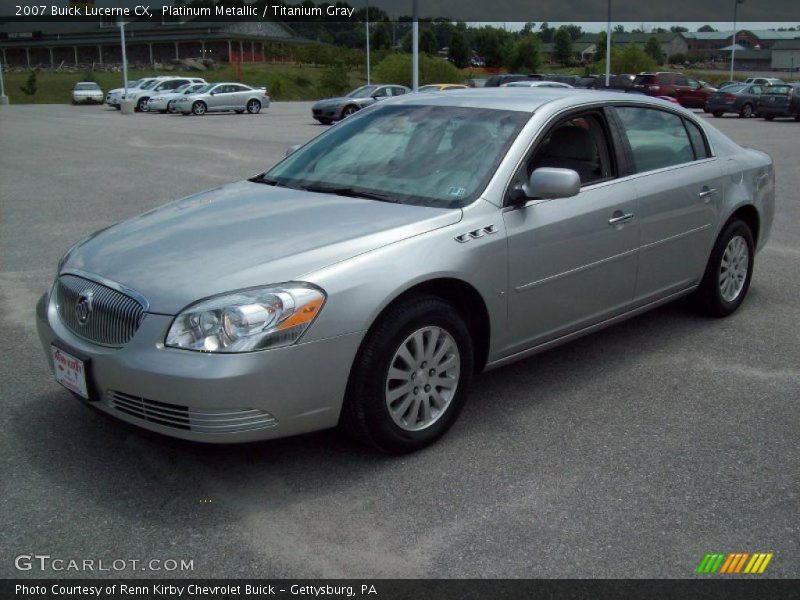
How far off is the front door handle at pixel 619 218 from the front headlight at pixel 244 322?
6.78 ft

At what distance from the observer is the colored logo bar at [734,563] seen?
3.12 m

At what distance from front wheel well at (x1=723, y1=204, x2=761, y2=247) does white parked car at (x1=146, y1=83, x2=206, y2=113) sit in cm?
3573

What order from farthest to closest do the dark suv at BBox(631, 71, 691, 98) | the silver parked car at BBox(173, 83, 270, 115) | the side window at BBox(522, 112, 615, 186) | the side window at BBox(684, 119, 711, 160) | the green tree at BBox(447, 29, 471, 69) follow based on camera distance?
the green tree at BBox(447, 29, 471, 69), the dark suv at BBox(631, 71, 691, 98), the silver parked car at BBox(173, 83, 270, 115), the side window at BBox(684, 119, 711, 160), the side window at BBox(522, 112, 615, 186)

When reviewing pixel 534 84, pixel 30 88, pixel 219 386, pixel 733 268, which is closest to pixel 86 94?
pixel 30 88

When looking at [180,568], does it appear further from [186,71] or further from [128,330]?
[186,71]

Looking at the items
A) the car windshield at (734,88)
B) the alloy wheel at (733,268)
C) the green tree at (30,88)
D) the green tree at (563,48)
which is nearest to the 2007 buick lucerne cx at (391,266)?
the alloy wheel at (733,268)

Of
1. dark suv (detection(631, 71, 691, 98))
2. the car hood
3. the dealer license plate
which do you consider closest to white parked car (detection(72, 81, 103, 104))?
dark suv (detection(631, 71, 691, 98))

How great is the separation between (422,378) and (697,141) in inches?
119

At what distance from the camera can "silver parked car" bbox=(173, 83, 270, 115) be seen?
124ft

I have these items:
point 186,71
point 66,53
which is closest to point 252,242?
point 186,71

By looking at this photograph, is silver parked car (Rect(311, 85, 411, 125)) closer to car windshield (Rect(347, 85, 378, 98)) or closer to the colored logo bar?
car windshield (Rect(347, 85, 378, 98))

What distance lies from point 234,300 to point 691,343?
333cm
